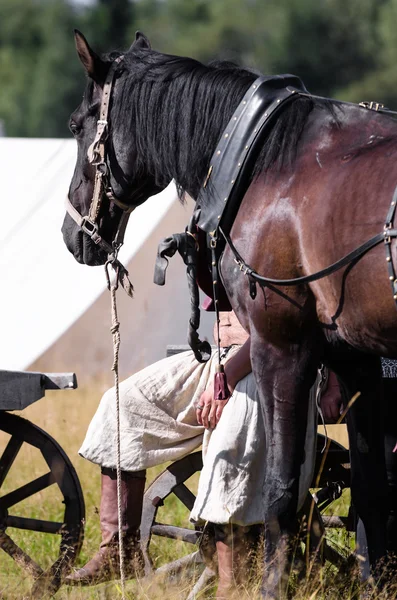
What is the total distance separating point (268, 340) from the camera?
314 cm

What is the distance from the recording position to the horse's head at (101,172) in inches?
138

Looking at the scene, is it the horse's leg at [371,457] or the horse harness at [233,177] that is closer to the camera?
the horse harness at [233,177]

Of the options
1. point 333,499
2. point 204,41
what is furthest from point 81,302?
point 204,41

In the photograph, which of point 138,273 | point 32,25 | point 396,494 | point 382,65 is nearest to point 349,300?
point 396,494

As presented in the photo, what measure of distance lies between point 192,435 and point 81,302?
3.75 meters

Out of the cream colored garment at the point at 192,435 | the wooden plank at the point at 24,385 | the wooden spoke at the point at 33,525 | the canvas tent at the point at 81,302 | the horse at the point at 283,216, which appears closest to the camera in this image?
the horse at the point at 283,216

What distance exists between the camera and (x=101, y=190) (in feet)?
11.7

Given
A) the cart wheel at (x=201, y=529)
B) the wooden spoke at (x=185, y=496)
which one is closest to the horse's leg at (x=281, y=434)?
the cart wheel at (x=201, y=529)

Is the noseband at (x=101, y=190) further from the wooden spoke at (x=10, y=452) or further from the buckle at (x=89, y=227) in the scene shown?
the wooden spoke at (x=10, y=452)

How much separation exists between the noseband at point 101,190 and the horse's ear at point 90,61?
3 cm

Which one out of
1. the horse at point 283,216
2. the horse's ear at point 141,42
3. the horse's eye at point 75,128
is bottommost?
the horse at point 283,216

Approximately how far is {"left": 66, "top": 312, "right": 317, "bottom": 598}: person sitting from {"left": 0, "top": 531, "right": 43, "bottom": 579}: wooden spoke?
0.19 meters

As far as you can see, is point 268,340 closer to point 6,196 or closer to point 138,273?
point 138,273

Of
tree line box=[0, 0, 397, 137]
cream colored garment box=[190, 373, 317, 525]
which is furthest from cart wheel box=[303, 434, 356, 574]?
tree line box=[0, 0, 397, 137]
